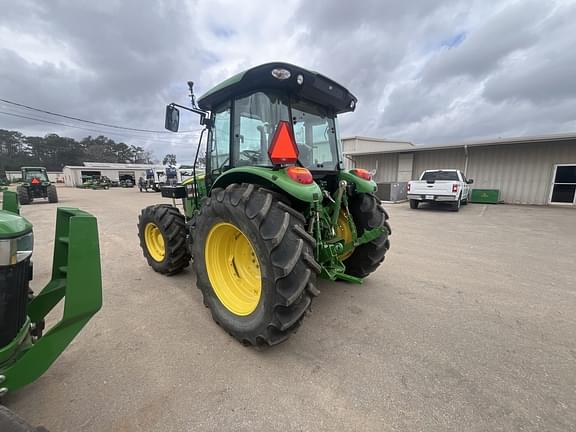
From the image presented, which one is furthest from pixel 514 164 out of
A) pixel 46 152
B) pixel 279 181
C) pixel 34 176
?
pixel 46 152

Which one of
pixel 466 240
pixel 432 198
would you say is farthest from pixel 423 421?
pixel 432 198

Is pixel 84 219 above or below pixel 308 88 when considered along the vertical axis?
below

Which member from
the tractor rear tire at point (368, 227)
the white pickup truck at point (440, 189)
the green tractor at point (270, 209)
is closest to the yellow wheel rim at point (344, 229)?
the green tractor at point (270, 209)

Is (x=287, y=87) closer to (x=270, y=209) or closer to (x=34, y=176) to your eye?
(x=270, y=209)

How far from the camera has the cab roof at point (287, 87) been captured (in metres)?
2.17

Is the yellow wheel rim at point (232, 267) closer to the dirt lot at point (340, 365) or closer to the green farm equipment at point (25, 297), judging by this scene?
the dirt lot at point (340, 365)

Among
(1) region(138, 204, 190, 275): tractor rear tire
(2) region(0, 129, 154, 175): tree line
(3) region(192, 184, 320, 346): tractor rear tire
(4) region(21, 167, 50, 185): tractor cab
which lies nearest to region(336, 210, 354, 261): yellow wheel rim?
(3) region(192, 184, 320, 346): tractor rear tire

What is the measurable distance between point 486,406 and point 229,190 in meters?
2.31

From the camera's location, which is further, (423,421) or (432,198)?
(432,198)

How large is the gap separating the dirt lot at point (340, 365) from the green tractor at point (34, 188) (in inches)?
564

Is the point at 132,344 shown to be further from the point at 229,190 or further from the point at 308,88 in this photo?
the point at 308,88

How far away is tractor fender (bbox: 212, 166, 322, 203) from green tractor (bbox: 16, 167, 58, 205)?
16.2 meters

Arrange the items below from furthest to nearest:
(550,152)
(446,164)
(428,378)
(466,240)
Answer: (446,164), (550,152), (466,240), (428,378)

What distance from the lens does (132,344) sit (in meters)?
2.15
